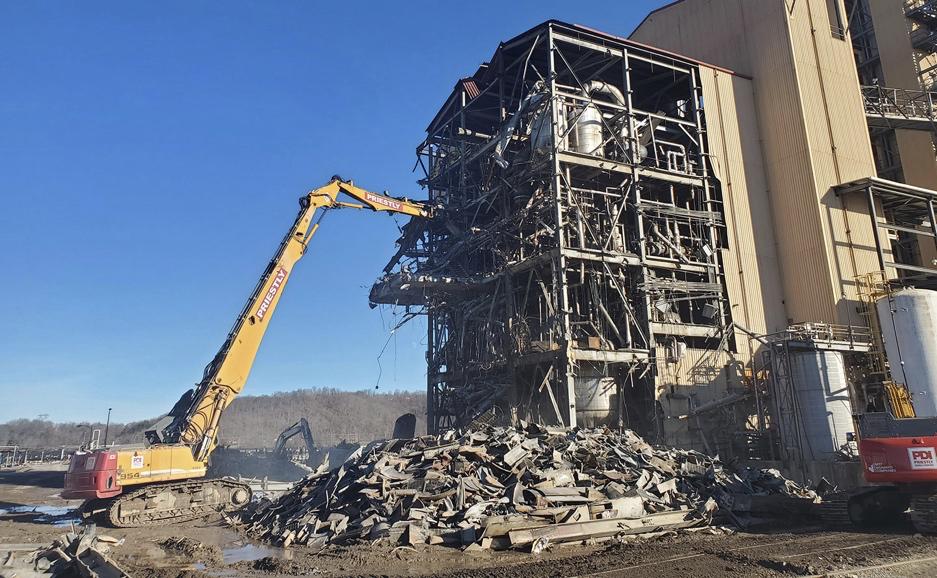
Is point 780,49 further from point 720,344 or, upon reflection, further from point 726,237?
point 720,344

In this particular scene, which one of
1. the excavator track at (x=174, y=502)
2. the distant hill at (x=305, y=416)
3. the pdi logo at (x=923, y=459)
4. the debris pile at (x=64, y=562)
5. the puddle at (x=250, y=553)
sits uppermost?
the distant hill at (x=305, y=416)

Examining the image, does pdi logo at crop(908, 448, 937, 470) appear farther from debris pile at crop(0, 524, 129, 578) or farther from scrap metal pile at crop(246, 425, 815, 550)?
debris pile at crop(0, 524, 129, 578)

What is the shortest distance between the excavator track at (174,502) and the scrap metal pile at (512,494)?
9.66 feet

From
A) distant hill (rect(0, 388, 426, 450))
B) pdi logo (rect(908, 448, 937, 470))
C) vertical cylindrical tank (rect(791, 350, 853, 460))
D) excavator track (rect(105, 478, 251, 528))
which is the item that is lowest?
excavator track (rect(105, 478, 251, 528))

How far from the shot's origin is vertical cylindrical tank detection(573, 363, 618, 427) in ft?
81.3

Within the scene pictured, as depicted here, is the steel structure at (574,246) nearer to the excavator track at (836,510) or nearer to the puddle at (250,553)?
the excavator track at (836,510)

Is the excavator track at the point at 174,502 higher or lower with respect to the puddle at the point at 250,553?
higher

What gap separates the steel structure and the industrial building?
0.13 m

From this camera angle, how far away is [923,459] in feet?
42.8

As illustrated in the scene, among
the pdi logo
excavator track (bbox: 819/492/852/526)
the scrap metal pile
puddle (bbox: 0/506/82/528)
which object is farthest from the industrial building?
puddle (bbox: 0/506/82/528)

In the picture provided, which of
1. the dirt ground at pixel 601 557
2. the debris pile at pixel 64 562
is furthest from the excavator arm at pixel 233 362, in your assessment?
the debris pile at pixel 64 562

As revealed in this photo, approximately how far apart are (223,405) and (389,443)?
19.4 ft

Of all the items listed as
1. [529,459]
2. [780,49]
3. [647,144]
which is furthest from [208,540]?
[780,49]

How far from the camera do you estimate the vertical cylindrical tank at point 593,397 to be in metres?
24.8
